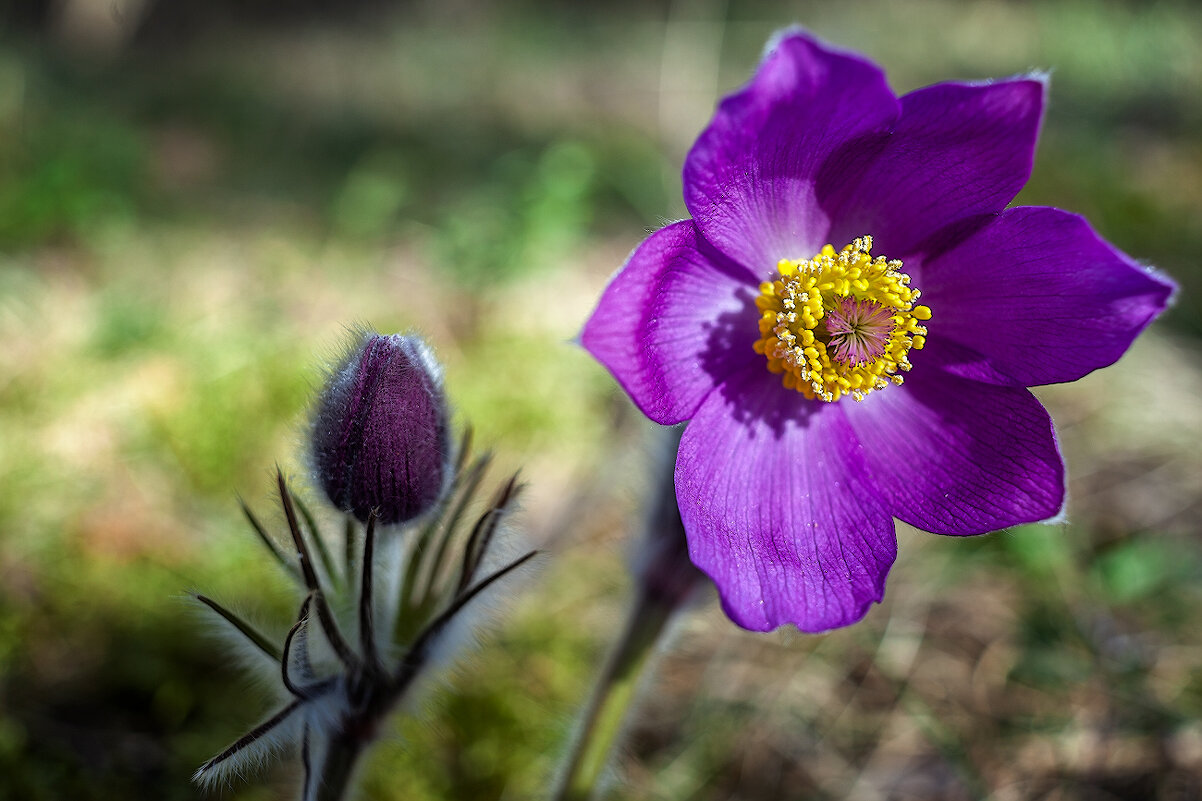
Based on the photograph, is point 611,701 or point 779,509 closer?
point 779,509

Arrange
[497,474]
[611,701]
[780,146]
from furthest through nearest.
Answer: [497,474], [611,701], [780,146]

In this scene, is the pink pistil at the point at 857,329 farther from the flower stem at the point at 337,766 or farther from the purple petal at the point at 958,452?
the flower stem at the point at 337,766

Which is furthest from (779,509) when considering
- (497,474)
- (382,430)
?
(497,474)

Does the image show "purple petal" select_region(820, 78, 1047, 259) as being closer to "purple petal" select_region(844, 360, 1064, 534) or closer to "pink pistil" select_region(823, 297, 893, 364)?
"pink pistil" select_region(823, 297, 893, 364)

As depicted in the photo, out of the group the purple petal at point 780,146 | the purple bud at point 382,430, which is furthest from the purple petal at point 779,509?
the purple bud at point 382,430

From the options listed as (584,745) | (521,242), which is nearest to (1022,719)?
(584,745)

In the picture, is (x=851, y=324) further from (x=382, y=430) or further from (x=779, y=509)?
(x=382, y=430)

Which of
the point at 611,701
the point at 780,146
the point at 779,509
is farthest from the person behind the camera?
the point at 611,701

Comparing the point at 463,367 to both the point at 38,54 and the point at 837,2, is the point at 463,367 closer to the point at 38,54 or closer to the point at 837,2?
the point at 38,54
